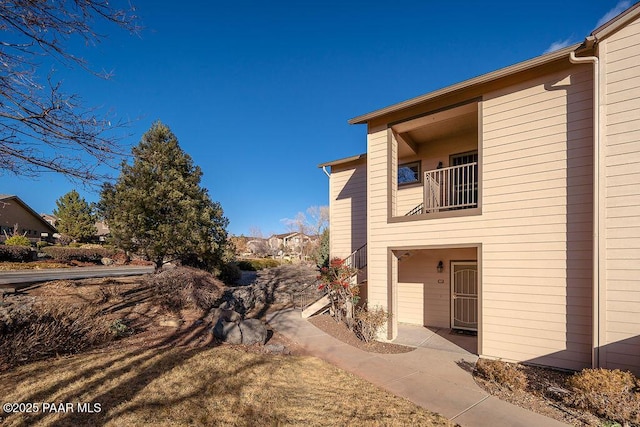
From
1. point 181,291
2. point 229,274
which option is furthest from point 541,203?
point 229,274

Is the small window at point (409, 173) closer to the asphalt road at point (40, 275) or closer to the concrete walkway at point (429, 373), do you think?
the concrete walkway at point (429, 373)

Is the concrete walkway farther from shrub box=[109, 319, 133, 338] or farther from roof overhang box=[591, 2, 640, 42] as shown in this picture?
roof overhang box=[591, 2, 640, 42]

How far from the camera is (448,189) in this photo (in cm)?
852

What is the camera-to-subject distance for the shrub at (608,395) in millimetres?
3916

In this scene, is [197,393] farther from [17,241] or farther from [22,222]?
[22,222]

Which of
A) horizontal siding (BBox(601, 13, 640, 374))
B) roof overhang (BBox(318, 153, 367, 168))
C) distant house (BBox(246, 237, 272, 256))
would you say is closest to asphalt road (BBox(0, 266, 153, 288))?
roof overhang (BBox(318, 153, 367, 168))

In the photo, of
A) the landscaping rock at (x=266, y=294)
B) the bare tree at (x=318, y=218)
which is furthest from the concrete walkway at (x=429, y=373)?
the bare tree at (x=318, y=218)

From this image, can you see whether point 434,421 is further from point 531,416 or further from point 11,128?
point 11,128

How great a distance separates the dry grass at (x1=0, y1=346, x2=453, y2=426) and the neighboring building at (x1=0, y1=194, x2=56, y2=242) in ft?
102

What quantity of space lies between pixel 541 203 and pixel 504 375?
11.4 ft

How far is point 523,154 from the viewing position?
6.27 meters

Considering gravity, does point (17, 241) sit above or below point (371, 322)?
above

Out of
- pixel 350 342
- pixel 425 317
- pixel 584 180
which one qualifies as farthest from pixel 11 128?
pixel 425 317

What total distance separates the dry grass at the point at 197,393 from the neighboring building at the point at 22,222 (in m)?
31.0
